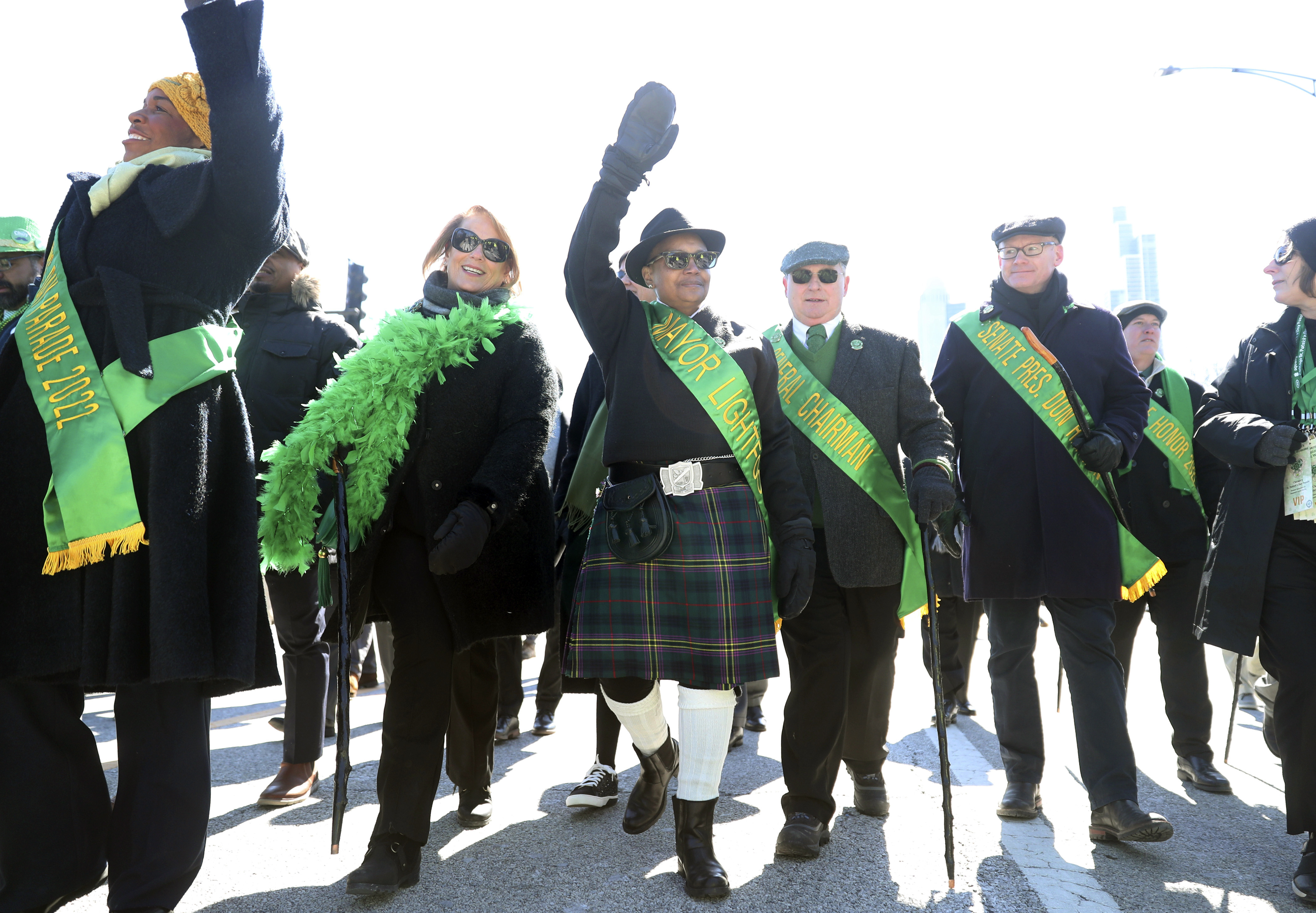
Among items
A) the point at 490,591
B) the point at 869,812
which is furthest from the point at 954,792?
the point at 490,591

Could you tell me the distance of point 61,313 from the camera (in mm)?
2686

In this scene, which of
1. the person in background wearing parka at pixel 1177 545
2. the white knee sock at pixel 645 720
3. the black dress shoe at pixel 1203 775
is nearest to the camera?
the white knee sock at pixel 645 720

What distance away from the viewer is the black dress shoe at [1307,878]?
3123 mm

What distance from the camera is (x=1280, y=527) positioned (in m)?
3.66

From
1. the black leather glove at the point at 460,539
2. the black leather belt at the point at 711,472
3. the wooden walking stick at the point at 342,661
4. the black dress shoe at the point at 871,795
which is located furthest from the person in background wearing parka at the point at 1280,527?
the wooden walking stick at the point at 342,661

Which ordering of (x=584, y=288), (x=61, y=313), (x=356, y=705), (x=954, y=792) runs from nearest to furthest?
(x=61, y=313) → (x=584, y=288) → (x=954, y=792) → (x=356, y=705)

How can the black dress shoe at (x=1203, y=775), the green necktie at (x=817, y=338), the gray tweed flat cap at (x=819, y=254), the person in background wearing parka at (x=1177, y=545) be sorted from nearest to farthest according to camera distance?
the gray tweed flat cap at (x=819, y=254), the green necktie at (x=817, y=338), the black dress shoe at (x=1203, y=775), the person in background wearing parka at (x=1177, y=545)

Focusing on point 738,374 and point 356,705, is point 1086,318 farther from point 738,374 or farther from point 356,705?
point 356,705

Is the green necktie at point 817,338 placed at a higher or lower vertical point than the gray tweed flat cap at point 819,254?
lower

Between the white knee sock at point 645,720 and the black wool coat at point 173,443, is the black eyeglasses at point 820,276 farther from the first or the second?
the black wool coat at point 173,443

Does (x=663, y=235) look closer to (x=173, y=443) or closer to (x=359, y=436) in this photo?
(x=359, y=436)

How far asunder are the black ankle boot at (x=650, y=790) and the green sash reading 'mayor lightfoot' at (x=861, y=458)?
106 cm

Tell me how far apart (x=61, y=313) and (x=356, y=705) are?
443 centimetres

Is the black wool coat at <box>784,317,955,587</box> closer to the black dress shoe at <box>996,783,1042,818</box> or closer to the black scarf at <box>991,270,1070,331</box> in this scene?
the black scarf at <box>991,270,1070,331</box>
